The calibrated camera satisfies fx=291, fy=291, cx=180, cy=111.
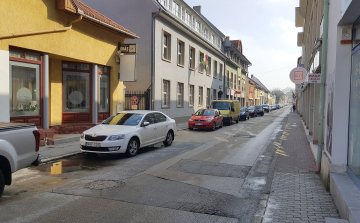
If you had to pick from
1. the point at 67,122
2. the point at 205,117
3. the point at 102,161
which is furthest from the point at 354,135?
the point at 205,117

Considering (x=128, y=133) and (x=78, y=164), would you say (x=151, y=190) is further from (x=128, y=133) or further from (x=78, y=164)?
(x=128, y=133)

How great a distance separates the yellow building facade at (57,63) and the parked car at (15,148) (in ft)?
15.8

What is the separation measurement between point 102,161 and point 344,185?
6.69 metres

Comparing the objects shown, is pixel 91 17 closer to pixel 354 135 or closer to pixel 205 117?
pixel 205 117

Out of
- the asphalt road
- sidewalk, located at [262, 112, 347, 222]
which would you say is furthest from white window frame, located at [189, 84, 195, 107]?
sidewalk, located at [262, 112, 347, 222]

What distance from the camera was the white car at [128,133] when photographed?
918 centimetres

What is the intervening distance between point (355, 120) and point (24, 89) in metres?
10.9

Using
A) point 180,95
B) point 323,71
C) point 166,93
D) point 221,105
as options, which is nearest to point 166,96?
point 166,93

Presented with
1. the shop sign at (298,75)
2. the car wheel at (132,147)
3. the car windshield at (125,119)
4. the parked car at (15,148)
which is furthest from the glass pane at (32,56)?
the shop sign at (298,75)

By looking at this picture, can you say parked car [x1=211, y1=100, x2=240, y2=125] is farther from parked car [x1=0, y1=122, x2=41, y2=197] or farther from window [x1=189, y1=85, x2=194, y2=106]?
parked car [x1=0, y1=122, x2=41, y2=197]

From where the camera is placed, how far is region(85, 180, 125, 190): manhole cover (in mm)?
6221

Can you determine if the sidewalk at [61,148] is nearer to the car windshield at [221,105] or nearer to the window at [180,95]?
the window at [180,95]

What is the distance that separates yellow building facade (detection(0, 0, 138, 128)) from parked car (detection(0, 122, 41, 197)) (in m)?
4.82

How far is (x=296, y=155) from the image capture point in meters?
10.3
